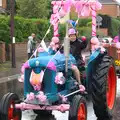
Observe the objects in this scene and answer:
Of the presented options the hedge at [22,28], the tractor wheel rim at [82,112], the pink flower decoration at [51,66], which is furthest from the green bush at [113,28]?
the pink flower decoration at [51,66]

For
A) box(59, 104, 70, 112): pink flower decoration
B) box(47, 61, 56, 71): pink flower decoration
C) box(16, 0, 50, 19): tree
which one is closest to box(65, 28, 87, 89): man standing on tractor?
box(47, 61, 56, 71): pink flower decoration

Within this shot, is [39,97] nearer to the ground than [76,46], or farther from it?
nearer to the ground

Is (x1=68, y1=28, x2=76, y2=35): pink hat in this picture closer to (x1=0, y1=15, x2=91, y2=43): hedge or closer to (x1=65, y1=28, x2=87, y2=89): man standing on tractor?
(x1=65, y1=28, x2=87, y2=89): man standing on tractor

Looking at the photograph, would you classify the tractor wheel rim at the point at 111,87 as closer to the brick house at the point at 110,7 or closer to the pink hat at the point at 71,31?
the pink hat at the point at 71,31

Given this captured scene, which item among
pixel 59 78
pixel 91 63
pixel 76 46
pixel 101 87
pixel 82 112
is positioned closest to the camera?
pixel 59 78

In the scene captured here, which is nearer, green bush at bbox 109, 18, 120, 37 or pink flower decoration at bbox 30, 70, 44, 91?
pink flower decoration at bbox 30, 70, 44, 91

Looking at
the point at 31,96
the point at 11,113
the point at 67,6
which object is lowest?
the point at 11,113

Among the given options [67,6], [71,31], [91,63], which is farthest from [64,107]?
[71,31]

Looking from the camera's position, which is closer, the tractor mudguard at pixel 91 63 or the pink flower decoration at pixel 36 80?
Result: the pink flower decoration at pixel 36 80

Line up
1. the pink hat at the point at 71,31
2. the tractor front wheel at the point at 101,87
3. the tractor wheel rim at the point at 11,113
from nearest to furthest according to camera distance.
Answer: the tractor wheel rim at the point at 11,113 → the tractor front wheel at the point at 101,87 → the pink hat at the point at 71,31

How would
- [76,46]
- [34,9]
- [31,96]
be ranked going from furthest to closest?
1. [34,9]
2. [76,46]
3. [31,96]

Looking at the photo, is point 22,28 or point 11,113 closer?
point 11,113

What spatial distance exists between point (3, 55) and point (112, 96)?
14790 mm

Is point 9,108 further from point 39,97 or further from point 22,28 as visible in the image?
point 22,28
